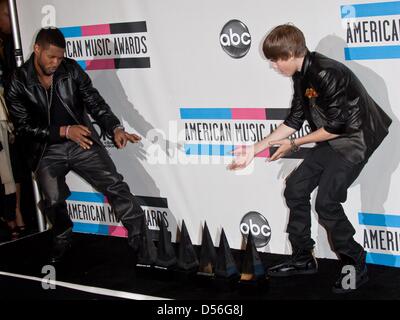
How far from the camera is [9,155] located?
6734mm

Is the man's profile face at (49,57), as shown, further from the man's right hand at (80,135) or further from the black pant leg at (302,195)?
the black pant leg at (302,195)

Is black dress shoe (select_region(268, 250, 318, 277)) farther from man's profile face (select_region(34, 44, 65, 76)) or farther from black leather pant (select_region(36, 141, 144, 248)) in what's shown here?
man's profile face (select_region(34, 44, 65, 76))

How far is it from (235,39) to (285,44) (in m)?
0.95

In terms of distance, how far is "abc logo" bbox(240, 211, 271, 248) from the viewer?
5449 millimetres

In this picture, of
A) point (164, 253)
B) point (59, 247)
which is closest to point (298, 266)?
point (164, 253)

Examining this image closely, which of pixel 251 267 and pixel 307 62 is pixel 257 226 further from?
pixel 307 62

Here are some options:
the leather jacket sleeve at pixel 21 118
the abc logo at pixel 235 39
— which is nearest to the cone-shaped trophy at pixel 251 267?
the abc logo at pixel 235 39

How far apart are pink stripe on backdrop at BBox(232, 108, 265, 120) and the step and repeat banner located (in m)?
0.01

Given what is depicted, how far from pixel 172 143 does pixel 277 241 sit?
1217mm

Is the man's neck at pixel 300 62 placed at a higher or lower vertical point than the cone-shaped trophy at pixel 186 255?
higher

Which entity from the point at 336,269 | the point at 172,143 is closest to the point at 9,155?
the point at 172,143

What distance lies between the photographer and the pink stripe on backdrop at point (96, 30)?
6023 mm

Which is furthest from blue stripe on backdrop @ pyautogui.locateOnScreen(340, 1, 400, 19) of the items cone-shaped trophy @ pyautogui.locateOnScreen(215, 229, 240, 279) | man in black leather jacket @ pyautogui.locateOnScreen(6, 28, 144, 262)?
man in black leather jacket @ pyautogui.locateOnScreen(6, 28, 144, 262)

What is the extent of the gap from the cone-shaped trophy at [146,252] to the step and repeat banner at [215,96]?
0.59 meters
